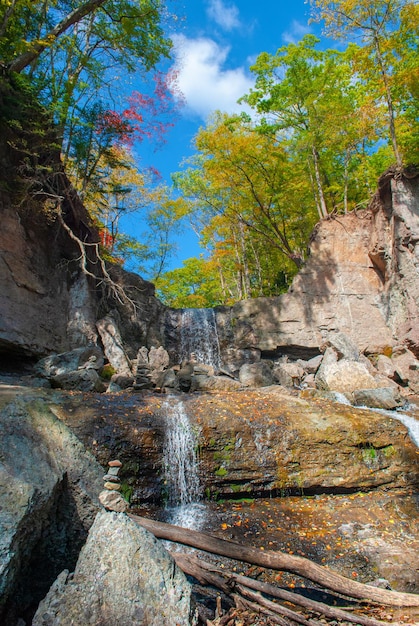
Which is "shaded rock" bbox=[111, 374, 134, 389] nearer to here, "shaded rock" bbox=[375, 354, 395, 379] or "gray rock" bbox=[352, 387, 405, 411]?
"gray rock" bbox=[352, 387, 405, 411]

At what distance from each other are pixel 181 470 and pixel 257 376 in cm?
584

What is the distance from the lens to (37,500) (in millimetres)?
2797

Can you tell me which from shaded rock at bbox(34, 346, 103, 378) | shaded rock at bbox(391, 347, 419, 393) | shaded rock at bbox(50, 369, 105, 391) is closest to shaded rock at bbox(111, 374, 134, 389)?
shaded rock at bbox(34, 346, 103, 378)

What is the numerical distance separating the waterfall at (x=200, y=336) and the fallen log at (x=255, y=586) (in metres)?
11.6

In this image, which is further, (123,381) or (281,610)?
(123,381)

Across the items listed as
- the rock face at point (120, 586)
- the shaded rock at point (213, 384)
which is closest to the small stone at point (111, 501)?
the rock face at point (120, 586)

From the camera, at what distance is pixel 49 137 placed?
11.0 meters

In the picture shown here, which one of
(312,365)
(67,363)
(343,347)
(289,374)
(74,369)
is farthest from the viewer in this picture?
(312,365)

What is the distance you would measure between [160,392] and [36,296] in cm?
485

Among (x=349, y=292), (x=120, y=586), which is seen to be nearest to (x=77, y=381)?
(x=120, y=586)

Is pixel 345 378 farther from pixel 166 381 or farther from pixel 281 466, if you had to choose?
pixel 281 466

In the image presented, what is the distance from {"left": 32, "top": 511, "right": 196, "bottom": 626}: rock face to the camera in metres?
2.39

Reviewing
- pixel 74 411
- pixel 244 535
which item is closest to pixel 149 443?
pixel 74 411

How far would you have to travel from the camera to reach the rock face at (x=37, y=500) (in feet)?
8.21
